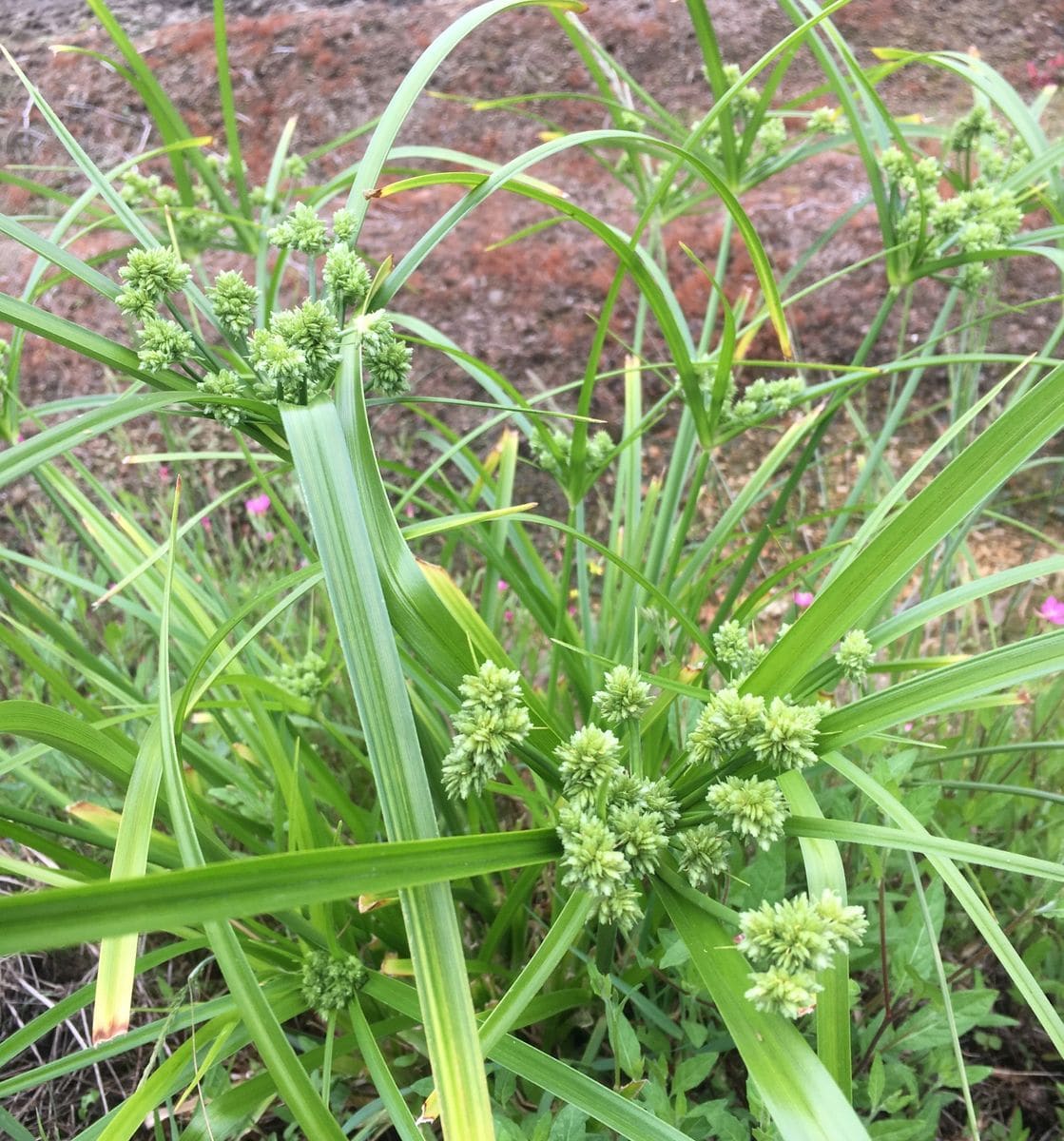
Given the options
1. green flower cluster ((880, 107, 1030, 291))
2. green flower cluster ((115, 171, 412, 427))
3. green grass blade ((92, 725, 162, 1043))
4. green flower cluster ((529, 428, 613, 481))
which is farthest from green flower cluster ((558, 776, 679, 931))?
green flower cluster ((880, 107, 1030, 291))

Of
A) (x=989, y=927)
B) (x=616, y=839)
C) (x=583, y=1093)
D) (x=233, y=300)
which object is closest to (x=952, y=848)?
(x=989, y=927)

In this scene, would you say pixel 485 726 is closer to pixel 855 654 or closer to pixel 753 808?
pixel 753 808

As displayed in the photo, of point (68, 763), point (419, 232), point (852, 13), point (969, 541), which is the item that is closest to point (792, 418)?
point (969, 541)

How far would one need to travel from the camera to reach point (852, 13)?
7.28 ft

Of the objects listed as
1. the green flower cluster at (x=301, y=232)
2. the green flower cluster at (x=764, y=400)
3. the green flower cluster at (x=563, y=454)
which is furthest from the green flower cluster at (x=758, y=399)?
the green flower cluster at (x=301, y=232)

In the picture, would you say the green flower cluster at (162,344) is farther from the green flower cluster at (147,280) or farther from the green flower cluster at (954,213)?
the green flower cluster at (954,213)

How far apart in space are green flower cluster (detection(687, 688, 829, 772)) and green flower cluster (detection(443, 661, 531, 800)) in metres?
0.13

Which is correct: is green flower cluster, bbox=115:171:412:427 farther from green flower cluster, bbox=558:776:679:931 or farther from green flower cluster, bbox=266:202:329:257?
green flower cluster, bbox=558:776:679:931

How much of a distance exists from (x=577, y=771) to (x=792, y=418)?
1549mm

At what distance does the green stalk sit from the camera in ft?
1.32

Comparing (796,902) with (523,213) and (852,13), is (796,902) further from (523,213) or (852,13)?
(852,13)

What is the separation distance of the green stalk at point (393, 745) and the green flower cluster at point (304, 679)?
425 mm

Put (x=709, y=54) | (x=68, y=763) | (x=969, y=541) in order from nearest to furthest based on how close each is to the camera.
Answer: (x=709, y=54) < (x=68, y=763) < (x=969, y=541)

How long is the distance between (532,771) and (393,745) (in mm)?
165
